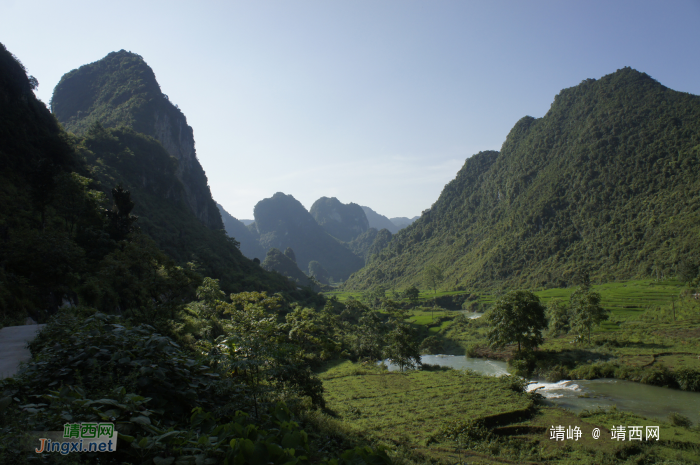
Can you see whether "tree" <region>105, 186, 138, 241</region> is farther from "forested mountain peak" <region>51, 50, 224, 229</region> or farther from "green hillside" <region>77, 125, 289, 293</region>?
"forested mountain peak" <region>51, 50, 224, 229</region>

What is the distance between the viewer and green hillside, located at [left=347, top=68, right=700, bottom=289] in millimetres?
80625

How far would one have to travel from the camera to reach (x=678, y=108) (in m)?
104

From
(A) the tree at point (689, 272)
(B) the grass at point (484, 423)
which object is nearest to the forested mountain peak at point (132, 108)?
(B) the grass at point (484, 423)

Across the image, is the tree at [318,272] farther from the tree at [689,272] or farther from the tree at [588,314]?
the tree at [588,314]

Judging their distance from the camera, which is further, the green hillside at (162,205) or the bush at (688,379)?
the green hillside at (162,205)

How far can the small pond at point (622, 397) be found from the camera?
2048cm

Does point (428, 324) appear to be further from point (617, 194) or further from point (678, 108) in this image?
point (678, 108)

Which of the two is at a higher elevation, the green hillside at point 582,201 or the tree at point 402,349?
the green hillside at point 582,201

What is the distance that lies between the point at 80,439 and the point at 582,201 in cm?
12773

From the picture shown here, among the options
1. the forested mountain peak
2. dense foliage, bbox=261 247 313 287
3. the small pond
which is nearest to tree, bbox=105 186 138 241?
the small pond

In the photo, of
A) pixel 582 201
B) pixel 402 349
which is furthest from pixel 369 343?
pixel 582 201

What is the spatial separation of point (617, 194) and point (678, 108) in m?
37.7

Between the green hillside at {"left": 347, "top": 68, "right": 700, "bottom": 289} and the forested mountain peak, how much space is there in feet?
271

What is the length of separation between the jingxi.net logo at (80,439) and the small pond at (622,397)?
26003 millimetres
